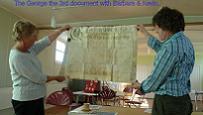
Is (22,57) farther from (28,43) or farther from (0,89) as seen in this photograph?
(0,89)

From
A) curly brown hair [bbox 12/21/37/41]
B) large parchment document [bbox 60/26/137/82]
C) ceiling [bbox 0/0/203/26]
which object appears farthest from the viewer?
ceiling [bbox 0/0/203/26]

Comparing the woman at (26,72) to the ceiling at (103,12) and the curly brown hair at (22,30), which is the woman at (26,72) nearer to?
the curly brown hair at (22,30)

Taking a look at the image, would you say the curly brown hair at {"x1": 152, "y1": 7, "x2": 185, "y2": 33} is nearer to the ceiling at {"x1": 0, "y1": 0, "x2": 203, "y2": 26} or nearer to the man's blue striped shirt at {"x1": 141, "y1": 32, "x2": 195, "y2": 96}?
the man's blue striped shirt at {"x1": 141, "y1": 32, "x2": 195, "y2": 96}

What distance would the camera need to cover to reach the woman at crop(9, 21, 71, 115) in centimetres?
162

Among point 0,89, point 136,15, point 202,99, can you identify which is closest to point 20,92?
point 0,89

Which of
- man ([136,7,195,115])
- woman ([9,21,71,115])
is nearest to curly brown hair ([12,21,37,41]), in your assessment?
woman ([9,21,71,115])

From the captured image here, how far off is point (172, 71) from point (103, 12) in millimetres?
3395

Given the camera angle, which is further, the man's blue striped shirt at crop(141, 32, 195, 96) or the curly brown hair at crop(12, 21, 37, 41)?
the curly brown hair at crop(12, 21, 37, 41)

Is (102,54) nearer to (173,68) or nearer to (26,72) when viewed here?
(26,72)

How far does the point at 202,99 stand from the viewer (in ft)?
32.5

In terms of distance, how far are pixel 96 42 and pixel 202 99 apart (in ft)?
29.7

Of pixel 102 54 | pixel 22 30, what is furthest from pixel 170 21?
pixel 22 30

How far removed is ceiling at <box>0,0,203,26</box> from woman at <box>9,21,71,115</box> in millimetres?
2454

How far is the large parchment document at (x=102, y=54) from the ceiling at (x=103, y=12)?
6.91 ft
